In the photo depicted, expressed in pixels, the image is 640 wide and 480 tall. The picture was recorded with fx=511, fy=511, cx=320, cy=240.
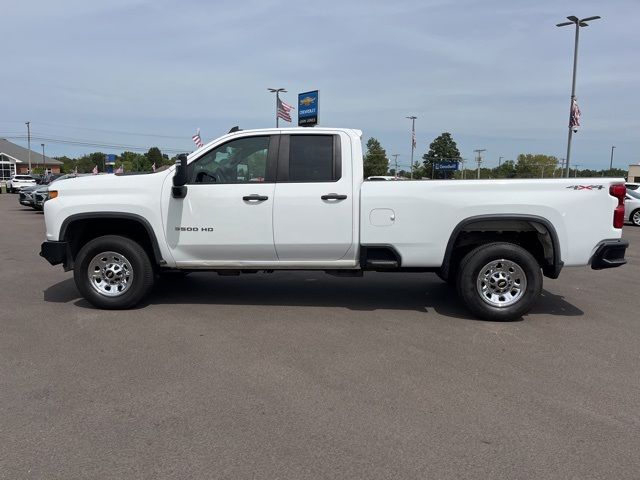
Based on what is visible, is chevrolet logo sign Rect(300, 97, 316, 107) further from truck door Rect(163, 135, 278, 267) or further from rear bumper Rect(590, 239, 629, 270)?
rear bumper Rect(590, 239, 629, 270)

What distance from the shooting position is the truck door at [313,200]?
573 centimetres

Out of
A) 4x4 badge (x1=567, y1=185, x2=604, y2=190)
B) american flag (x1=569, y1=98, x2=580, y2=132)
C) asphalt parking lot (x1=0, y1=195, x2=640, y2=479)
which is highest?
american flag (x1=569, y1=98, x2=580, y2=132)

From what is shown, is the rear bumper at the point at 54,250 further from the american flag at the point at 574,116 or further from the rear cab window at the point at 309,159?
the american flag at the point at 574,116

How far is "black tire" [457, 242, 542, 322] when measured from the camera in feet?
18.6

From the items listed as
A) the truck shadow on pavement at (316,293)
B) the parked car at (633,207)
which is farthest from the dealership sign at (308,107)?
the truck shadow on pavement at (316,293)

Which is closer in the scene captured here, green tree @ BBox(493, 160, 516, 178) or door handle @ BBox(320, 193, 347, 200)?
door handle @ BBox(320, 193, 347, 200)

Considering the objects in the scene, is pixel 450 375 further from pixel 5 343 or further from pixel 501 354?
pixel 5 343

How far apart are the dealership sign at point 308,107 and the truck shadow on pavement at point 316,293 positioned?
2399cm

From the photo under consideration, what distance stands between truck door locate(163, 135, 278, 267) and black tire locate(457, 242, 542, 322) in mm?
2228

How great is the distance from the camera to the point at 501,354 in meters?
4.77

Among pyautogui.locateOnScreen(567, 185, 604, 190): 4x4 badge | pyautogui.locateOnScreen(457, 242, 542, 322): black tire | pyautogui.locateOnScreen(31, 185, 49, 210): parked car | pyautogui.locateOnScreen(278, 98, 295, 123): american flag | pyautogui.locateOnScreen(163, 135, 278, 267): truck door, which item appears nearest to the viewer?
pyautogui.locateOnScreen(567, 185, 604, 190): 4x4 badge

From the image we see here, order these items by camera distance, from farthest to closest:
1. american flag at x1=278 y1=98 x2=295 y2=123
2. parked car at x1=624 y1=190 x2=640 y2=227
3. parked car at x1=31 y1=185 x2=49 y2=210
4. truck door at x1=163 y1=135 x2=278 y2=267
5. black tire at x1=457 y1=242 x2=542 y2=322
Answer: american flag at x1=278 y1=98 x2=295 y2=123 → parked car at x1=31 y1=185 x2=49 y2=210 → parked car at x1=624 y1=190 x2=640 y2=227 → truck door at x1=163 y1=135 x2=278 y2=267 → black tire at x1=457 y1=242 x2=542 y2=322

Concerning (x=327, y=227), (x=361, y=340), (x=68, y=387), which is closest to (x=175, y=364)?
(x=68, y=387)

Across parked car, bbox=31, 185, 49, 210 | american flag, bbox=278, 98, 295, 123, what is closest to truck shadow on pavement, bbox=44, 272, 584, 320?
parked car, bbox=31, 185, 49, 210
